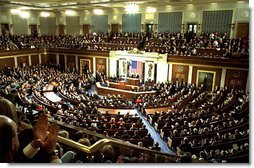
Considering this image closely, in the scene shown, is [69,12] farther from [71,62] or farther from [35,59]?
[35,59]

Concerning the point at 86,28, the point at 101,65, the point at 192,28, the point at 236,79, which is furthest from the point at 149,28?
the point at 236,79

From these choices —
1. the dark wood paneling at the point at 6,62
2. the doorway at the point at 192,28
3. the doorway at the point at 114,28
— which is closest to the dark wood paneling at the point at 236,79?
the doorway at the point at 192,28

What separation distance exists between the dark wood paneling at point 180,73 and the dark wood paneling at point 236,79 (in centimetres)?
329

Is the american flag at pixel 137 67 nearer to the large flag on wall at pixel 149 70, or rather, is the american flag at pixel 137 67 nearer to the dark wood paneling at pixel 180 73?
the large flag on wall at pixel 149 70

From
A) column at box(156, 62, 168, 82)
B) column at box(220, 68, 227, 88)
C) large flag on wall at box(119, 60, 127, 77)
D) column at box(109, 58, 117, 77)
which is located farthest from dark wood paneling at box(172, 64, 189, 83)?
column at box(109, 58, 117, 77)

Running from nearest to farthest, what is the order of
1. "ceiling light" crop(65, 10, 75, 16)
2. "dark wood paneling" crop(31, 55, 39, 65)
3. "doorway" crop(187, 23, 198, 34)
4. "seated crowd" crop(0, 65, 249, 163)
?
1. "seated crowd" crop(0, 65, 249, 163)
2. "doorway" crop(187, 23, 198, 34)
3. "dark wood paneling" crop(31, 55, 39, 65)
4. "ceiling light" crop(65, 10, 75, 16)

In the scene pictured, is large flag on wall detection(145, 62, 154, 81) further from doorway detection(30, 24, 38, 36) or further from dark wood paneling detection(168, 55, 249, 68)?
doorway detection(30, 24, 38, 36)

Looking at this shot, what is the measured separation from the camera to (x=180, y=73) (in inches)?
778

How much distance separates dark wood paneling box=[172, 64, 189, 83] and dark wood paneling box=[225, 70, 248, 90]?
10.8 feet

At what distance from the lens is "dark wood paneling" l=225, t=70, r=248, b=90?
669 inches

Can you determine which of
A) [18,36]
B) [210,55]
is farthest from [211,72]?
[18,36]

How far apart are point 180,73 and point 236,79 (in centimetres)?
449

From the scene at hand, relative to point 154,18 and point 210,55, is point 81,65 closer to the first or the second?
point 154,18

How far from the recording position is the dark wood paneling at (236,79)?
17.0 m
